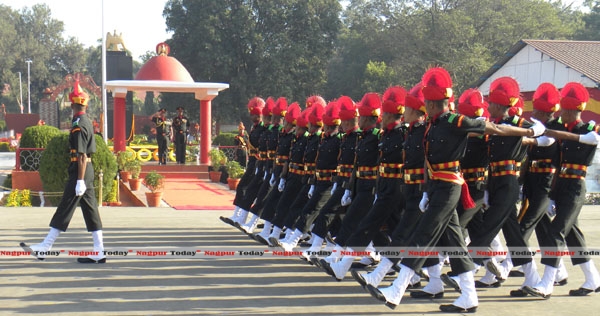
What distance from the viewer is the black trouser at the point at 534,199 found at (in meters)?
6.60

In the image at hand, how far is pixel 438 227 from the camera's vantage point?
5711 millimetres

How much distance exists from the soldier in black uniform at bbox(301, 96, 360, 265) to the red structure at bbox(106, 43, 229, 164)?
14.9m

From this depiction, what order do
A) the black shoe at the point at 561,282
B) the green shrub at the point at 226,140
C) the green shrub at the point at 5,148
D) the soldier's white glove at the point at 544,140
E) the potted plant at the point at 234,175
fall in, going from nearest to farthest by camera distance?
1. the soldier's white glove at the point at 544,140
2. the black shoe at the point at 561,282
3. the potted plant at the point at 234,175
4. the green shrub at the point at 226,140
5. the green shrub at the point at 5,148

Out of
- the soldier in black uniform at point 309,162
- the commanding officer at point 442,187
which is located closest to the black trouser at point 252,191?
the soldier in black uniform at point 309,162

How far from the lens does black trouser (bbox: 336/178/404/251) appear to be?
6680mm

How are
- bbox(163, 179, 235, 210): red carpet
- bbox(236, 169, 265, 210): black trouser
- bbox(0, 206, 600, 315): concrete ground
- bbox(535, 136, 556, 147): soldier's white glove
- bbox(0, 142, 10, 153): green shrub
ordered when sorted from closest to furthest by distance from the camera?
bbox(0, 206, 600, 315): concrete ground → bbox(535, 136, 556, 147): soldier's white glove → bbox(236, 169, 265, 210): black trouser → bbox(163, 179, 235, 210): red carpet → bbox(0, 142, 10, 153): green shrub

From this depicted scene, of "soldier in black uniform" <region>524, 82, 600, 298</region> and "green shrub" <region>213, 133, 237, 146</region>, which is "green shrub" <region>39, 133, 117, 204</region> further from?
"green shrub" <region>213, 133, 237, 146</region>

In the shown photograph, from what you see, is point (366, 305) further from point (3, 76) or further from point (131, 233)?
point (3, 76)

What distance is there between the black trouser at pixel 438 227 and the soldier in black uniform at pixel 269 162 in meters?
4.03

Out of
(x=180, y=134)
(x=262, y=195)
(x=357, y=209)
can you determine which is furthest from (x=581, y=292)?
(x=180, y=134)

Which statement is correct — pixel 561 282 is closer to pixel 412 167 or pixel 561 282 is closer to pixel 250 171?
pixel 412 167

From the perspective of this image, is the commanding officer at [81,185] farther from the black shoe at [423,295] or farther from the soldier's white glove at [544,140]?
the soldier's white glove at [544,140]

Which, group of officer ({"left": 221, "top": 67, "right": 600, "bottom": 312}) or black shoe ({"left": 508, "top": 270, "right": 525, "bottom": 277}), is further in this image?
black shoe ({"left": 508, "top": 270, "right": 525, "bottom": 277})

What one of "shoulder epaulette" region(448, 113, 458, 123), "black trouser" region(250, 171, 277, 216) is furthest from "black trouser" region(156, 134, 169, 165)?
"shoulder epaulette" region(448, 113, 458, 123)
